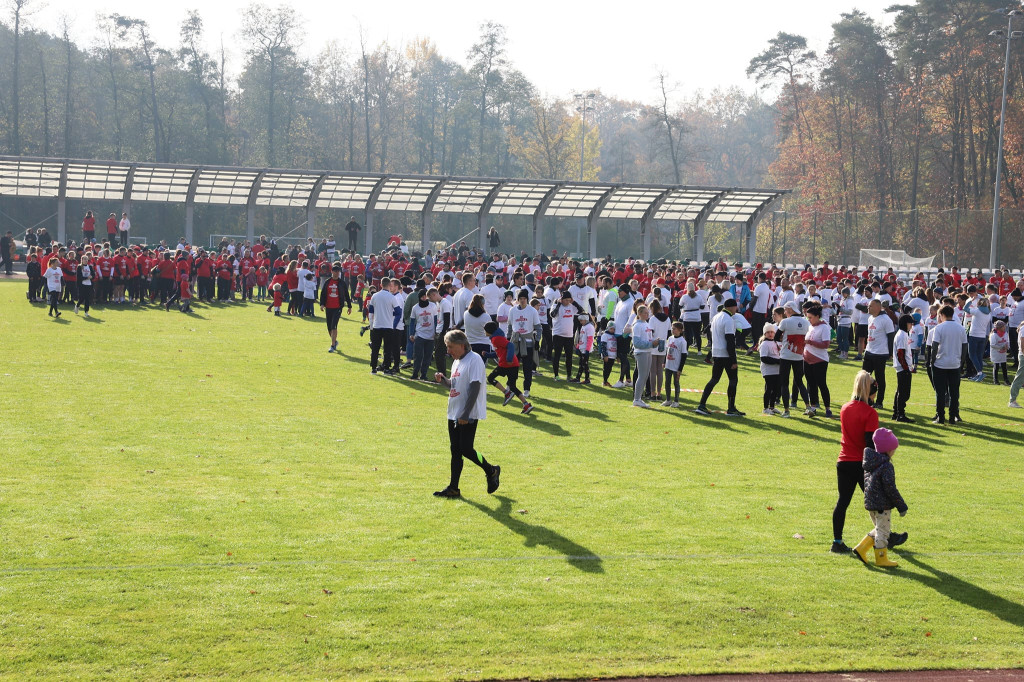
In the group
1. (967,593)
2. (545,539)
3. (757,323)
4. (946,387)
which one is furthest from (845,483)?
(757,323)

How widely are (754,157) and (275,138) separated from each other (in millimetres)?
56514

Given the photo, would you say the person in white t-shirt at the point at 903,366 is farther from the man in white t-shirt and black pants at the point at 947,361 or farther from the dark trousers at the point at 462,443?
the dark trousers at the point at 462,443

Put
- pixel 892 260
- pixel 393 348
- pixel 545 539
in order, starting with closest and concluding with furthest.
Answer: pixel 545 539, pixel 393 348, pixel 892 260

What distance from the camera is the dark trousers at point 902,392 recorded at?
16438 millimetres

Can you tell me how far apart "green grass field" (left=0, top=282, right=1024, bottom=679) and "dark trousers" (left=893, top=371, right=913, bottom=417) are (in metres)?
0.53

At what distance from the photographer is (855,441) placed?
896 centimetres

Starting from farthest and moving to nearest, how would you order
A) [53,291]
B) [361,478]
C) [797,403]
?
1. [53,291]
2. [797,403]
3. [361,478]

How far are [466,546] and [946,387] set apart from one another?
11.0 meters

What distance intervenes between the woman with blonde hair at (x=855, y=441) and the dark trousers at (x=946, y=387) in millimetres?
8314

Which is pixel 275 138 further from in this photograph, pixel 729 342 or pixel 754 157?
pixel 729 342

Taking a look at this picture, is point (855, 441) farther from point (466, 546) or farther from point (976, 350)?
point (976, 350)

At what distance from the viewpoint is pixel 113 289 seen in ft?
107

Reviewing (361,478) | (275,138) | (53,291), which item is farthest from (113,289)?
(275,138)

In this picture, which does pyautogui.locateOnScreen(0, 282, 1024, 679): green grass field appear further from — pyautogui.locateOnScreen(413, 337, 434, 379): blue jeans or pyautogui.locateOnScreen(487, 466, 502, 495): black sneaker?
pyautogui.locateOnScreen(413, 337, 434, 379): blue jeans
